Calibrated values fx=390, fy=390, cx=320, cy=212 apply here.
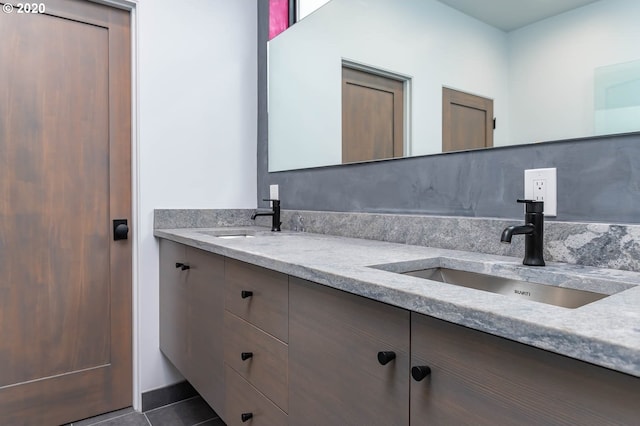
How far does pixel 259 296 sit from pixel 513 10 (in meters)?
1.14

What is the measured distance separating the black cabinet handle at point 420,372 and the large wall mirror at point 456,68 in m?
0.77

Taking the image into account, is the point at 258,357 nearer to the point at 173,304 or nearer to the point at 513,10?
the point at 173,304

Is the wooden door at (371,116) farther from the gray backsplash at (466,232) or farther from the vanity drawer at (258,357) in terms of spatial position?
the vanity drawer at (258,357)

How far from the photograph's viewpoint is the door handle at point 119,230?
6.28 feet

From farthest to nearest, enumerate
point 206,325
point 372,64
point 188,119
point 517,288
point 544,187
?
1. point 188,119
2. point 372,64
3. point 206,325
4. point 544,187
5. point 517,288

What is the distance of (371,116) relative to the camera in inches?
65.8

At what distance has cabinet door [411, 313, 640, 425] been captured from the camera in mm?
442

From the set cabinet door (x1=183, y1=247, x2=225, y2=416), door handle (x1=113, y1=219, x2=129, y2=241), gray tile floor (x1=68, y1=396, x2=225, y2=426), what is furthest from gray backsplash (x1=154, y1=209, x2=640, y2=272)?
gray tile floor (x1=68, y1=396, x2=225, y2=426)

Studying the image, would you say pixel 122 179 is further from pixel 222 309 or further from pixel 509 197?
pixel 509 197

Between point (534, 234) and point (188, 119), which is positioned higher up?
point (188, 119)

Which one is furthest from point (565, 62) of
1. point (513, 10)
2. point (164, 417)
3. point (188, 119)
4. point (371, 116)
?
point (164, 417)

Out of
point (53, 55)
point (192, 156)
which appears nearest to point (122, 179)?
point (192, 156)

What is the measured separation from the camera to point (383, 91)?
160 cm

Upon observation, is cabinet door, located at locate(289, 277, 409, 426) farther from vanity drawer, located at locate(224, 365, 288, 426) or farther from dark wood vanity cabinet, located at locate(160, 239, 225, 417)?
dark wood vanity cabinet, located at locate(160, 239, 225, 417)
